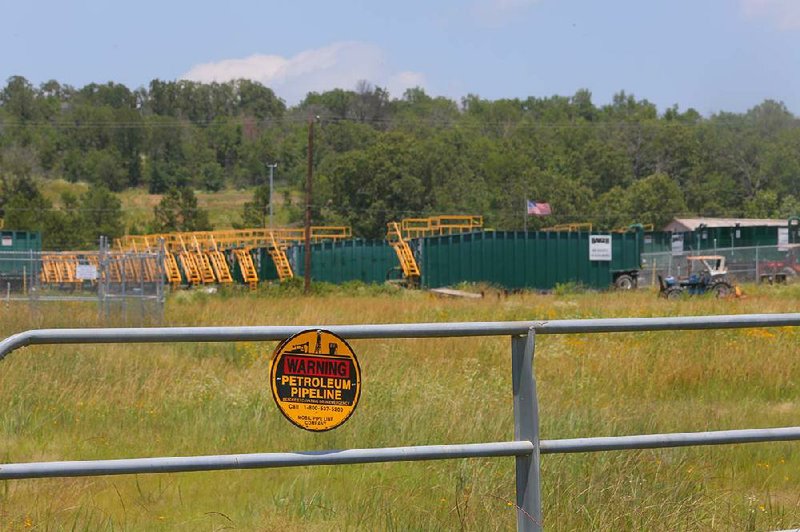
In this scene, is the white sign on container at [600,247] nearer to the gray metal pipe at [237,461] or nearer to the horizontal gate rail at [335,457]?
the horizontal gate rail at [335,457]

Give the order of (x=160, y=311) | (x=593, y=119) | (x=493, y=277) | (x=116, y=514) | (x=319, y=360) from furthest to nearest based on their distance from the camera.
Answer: (x=593, y=119)
(x=493, y=277)
(x=160, y=311)
(x=116, y=514)
(x=319, y=360)

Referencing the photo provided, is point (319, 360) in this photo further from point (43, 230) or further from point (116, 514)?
point (43, 230)

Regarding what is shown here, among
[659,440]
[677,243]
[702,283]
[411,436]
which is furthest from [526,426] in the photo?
[677,243]

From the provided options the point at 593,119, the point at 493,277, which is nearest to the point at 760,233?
the point at 493,277

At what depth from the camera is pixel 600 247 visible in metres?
50.6

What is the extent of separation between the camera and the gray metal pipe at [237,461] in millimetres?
3902

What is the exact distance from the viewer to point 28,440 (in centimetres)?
734

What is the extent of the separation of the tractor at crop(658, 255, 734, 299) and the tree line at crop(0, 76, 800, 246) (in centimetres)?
4501

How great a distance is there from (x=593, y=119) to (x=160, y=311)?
144m

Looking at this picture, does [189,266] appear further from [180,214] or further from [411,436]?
[411,436]

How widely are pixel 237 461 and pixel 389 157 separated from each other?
87.8 m

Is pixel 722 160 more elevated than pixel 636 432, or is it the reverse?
pixel 722 160

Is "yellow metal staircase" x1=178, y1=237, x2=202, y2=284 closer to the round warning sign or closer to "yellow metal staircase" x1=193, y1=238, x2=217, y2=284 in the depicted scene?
"yellow metal staircase" x1=193, y1=238, x2=217, y2=284

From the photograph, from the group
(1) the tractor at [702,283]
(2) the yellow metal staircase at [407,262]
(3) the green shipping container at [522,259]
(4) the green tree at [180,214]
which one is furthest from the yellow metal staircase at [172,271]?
(4) the green tree at [180,214]
